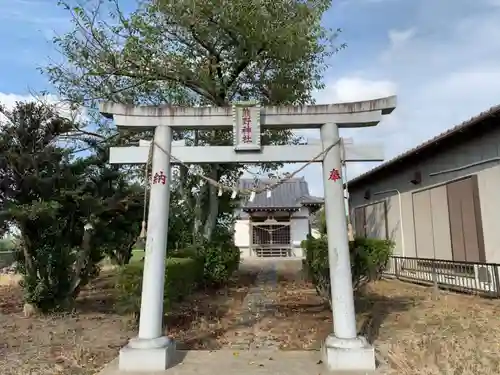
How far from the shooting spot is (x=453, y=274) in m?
9.83

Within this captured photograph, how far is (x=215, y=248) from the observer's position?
12.7 m

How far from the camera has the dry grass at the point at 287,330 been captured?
205 inches

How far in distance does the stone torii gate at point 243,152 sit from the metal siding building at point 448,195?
382 centimetres

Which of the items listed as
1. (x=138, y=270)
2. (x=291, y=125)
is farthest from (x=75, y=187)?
(x=291, y=125)

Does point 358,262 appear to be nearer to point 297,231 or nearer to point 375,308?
point 375,308

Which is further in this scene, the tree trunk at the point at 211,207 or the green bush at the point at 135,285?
the tree trunk at the point at 211,207

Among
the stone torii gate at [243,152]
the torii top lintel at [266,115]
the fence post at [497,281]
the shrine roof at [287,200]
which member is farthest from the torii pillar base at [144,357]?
the shrine roof at [287,200]

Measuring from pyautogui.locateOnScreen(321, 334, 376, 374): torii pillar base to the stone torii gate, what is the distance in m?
0.24

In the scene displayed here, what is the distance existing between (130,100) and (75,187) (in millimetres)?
Answer: 4292

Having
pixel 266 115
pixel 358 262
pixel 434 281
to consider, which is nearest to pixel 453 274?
pixel 434 281

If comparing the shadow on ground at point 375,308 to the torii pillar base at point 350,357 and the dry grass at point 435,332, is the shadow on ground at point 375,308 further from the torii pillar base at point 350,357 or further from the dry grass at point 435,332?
the torii pillar base at point 350,357

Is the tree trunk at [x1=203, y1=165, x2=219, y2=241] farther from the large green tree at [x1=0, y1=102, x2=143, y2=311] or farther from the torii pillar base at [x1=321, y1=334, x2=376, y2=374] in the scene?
the torii pillar base at [x1=321, y1=334, x2=376, y2=374]

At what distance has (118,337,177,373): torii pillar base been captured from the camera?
5035mm

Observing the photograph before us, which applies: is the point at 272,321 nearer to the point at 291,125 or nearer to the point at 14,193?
the point at 291,125
